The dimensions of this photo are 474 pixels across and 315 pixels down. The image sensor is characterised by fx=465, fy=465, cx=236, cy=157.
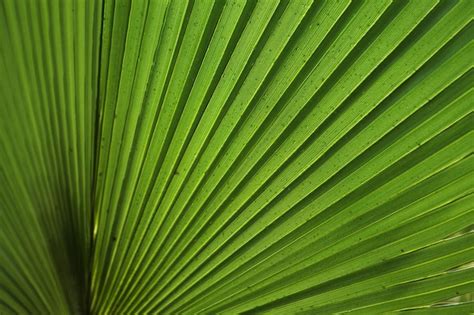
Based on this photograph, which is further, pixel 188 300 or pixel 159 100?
pixel 188 300

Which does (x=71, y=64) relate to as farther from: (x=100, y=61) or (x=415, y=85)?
(x=415, y=85)

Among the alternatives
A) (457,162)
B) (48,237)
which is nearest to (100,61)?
(48,237)

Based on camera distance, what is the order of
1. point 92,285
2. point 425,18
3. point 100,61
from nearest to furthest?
point 425,18 < point 100,61 < point 92,285

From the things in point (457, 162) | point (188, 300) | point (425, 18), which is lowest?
point (188, 300)

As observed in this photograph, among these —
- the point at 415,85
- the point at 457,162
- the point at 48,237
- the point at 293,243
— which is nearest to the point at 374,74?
the point at 415,85

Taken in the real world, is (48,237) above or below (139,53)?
below

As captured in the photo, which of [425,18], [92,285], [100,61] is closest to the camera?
[425,18]
